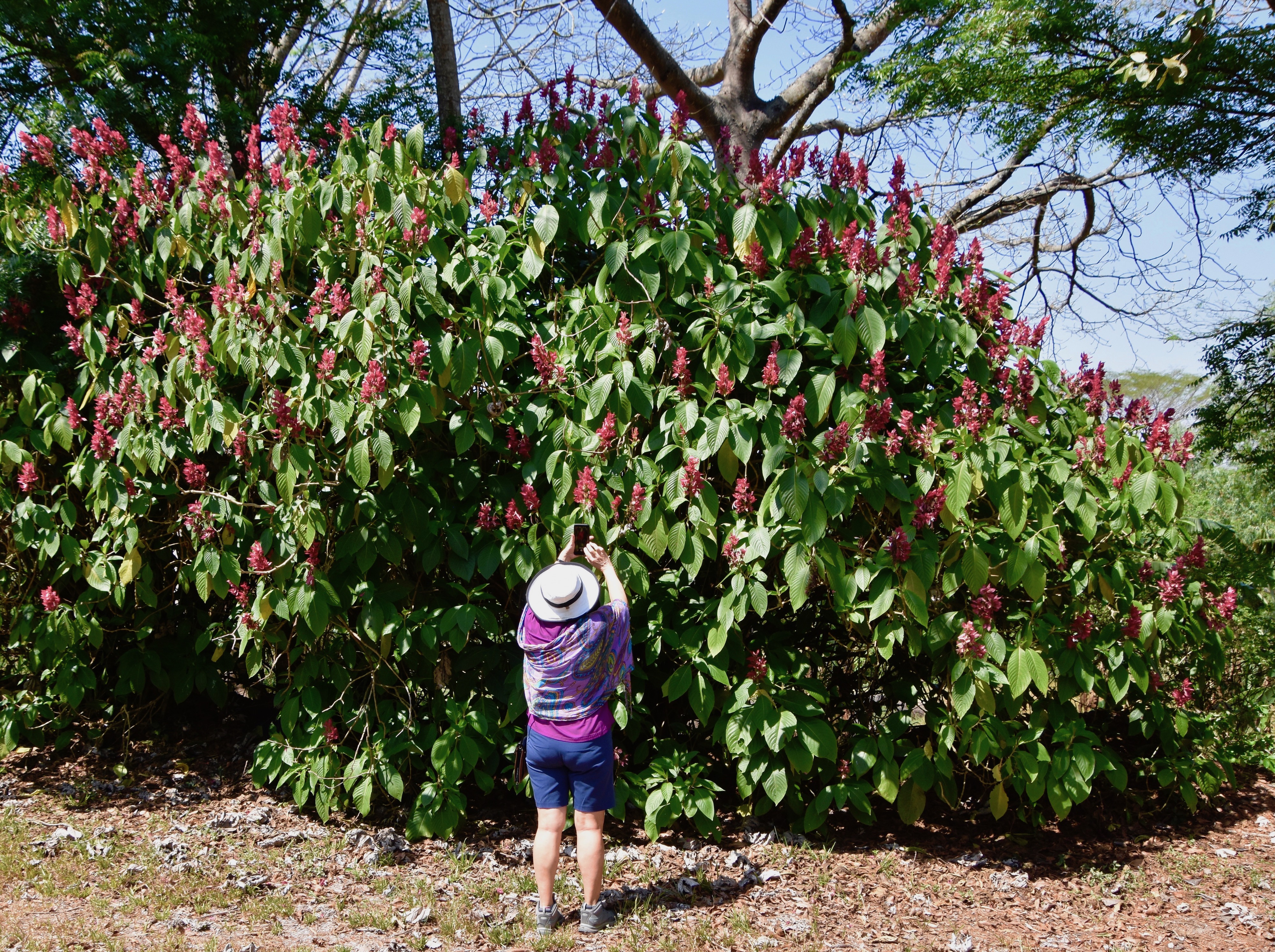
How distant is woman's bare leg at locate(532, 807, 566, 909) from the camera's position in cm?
343

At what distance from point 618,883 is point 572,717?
83 cm

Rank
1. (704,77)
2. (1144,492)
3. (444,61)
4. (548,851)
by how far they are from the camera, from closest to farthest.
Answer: (548,851) < (1144,492) < (444,61) < (704,77)

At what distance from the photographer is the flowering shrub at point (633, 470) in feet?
12.4

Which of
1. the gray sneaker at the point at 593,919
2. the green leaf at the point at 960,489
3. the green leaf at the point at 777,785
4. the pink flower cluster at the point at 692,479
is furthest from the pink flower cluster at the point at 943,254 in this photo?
the gray sneaker at the point at 593,919

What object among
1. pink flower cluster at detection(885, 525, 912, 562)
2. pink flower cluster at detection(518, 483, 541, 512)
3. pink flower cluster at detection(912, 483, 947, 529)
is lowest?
pink flower cluster at detection(885, 525, 912, 562)

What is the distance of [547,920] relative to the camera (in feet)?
11.3

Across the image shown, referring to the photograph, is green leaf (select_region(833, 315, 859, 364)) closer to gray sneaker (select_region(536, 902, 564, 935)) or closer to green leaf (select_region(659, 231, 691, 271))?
green leaf (select_region(659, 231, 691, 271))

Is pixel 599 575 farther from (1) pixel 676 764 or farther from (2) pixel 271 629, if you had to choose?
(2) pixel 271 629

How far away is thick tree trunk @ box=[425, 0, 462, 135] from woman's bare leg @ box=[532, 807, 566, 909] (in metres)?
4.88

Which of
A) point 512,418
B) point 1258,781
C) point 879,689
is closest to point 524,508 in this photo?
point 512,418

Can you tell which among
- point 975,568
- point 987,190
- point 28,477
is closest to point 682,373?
point 975,568

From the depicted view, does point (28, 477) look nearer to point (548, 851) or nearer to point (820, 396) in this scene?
point (548, 851)

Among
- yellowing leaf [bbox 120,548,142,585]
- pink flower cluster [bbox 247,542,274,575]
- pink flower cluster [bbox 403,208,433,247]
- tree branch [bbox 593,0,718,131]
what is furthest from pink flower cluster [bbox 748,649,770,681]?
tree branch [bbox 593,0,718,131]

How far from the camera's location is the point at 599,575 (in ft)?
12.6
